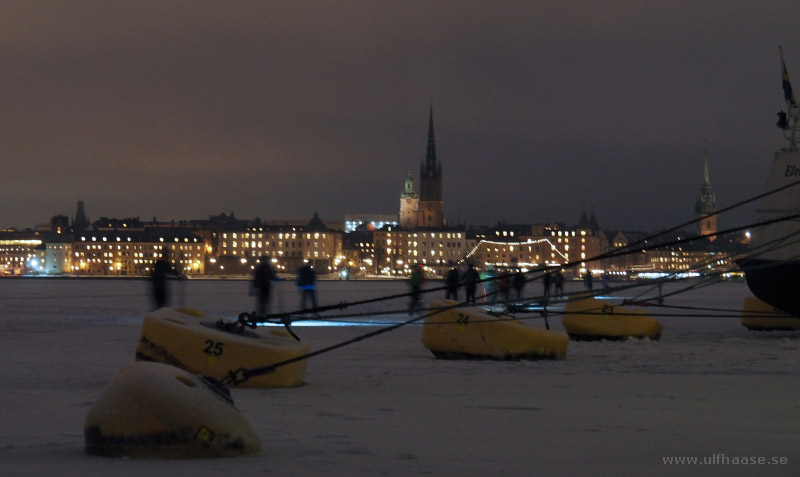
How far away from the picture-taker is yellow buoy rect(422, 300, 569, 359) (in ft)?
45.3

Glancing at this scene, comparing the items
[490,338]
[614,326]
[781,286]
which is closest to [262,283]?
[614,326]

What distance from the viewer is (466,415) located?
28.0 feet

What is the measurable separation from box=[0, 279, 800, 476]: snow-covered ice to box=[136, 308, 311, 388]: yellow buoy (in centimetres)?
17

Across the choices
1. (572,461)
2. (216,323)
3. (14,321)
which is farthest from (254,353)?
(14,321)

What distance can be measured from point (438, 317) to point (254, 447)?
7.72 metres

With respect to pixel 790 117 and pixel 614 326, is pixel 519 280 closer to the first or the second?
pixel 614 326

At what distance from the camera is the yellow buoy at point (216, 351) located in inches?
400

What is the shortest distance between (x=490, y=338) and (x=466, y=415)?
17.5 feet

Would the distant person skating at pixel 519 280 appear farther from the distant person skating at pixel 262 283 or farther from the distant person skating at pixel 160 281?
the distant person skating at pixel 160 281

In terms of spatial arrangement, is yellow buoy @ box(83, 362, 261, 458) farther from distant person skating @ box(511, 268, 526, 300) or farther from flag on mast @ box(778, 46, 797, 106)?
flag on mast @ box(778, 46, 797, 106)

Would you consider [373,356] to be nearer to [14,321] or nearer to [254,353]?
[254,353]

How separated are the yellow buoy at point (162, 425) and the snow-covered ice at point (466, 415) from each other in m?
0.12

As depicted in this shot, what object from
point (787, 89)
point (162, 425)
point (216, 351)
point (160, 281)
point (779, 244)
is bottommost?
point (162, 425)

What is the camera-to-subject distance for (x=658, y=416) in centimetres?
860
